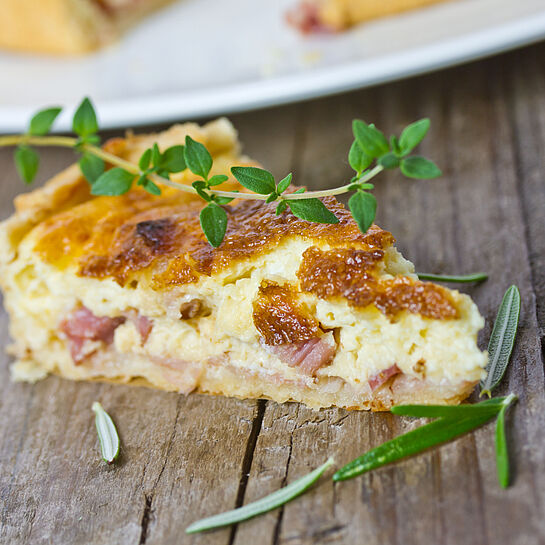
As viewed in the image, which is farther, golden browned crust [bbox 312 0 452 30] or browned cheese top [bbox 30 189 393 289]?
golden browned crust [bbox 312 0 452 30]

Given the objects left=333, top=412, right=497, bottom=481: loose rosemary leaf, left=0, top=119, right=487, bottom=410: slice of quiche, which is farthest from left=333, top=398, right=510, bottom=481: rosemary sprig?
left=0, top=119, right=487, bottom=410: slice of quiche

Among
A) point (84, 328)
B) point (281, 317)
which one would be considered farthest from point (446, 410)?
point (84, 328)

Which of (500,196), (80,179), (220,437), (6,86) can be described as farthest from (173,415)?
(6,86)

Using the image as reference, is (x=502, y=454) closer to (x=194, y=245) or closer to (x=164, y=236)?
(x=194, y=245)

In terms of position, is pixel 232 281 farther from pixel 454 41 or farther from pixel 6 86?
pixel 6 86

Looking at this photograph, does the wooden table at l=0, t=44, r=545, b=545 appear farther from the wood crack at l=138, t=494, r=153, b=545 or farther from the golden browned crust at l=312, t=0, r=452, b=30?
the golden browned crust at l=312, t=0, r=452, b=30

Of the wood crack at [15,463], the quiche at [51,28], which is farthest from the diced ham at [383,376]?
the quiche at [51,28]

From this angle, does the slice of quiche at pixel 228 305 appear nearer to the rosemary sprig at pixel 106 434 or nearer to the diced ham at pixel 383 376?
the diced ham at pixel 383 376
